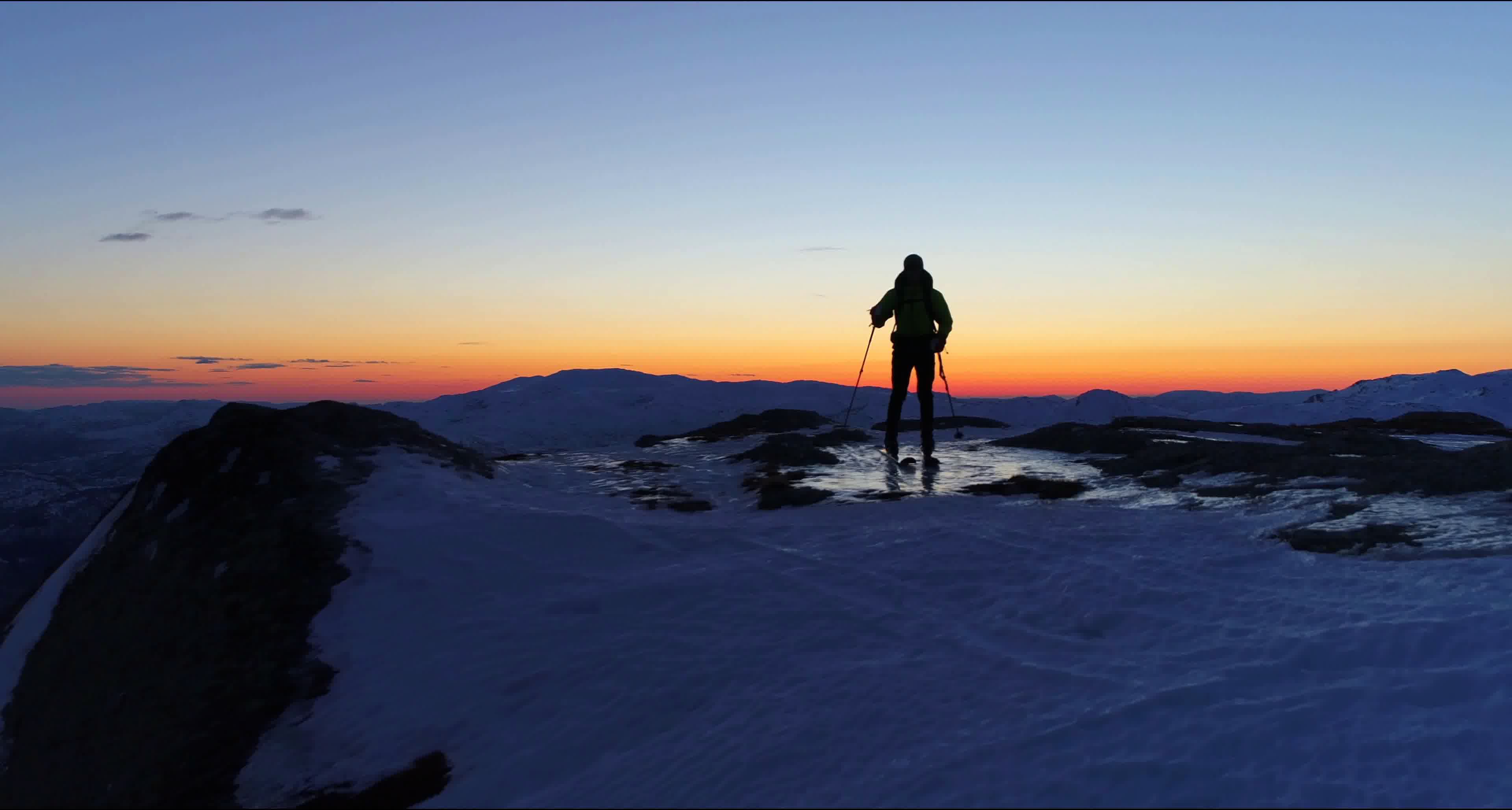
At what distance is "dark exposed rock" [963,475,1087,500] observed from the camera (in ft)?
30.4

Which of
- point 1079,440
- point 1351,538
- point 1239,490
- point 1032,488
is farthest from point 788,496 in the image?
point 1079,440

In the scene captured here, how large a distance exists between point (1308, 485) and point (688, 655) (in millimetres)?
7337

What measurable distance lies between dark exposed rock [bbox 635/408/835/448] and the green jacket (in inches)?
203

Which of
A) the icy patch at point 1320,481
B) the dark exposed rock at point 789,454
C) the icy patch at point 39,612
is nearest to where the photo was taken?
A: the icy patch at point 39,612

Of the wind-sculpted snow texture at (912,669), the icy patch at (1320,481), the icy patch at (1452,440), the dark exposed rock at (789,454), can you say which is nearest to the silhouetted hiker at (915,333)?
the dark exposed rock at (789,454)

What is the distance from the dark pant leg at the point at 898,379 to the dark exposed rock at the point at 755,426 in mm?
4572

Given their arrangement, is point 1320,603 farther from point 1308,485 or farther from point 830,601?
point 1308,485

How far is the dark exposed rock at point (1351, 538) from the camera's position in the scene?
599 centimetres

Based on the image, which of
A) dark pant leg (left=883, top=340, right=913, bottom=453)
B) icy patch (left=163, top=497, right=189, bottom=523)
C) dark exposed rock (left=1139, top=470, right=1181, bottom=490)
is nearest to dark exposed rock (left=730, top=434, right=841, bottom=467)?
dark pant leg (left=883, top=340, right=913, bottom=453)

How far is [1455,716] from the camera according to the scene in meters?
3.46

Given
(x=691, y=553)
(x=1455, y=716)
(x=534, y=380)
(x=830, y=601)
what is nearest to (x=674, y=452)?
(x=691, y=553)

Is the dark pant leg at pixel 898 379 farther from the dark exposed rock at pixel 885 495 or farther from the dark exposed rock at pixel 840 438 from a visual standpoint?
the dark exposed rock at pixel 885 495

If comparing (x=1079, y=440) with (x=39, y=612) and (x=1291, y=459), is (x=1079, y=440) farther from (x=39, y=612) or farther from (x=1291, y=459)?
(x=39, y=612)

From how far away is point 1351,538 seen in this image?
6164 mm
